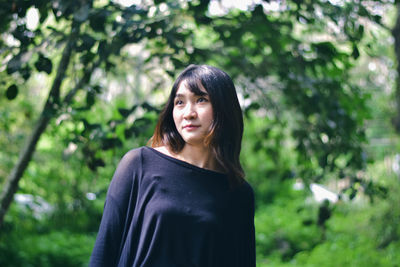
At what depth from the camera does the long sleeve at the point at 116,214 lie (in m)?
1.54

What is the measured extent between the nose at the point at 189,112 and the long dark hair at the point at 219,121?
0.06 meters

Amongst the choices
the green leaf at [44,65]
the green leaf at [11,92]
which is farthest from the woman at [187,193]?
the green leaf at [11,92]

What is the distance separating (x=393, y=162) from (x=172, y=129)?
5669 millimetres

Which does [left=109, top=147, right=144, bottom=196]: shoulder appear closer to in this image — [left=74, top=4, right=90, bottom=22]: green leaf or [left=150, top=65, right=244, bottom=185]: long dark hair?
[left=150, top=65, right=244, bottom=185]: long dark hair

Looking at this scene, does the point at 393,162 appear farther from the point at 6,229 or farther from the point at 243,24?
the point at 6,229

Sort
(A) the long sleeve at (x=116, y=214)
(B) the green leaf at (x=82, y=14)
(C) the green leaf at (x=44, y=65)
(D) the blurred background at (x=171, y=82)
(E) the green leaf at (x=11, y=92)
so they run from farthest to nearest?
1. (D) the blurred background at (x=171, y=82)
2. (E) the green leaf at (x=11, y=92)
3. (C) the green leaf at (x=44, y=65)
4. (B) the green leaf at (x=82, y=14)
5. (A) the long sleeve at (x=116, y=214)

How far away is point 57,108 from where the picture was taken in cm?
258

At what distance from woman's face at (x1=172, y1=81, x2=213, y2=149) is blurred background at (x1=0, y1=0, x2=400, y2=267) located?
86 cm

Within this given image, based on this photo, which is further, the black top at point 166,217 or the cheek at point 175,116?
the cheek at point 175,116

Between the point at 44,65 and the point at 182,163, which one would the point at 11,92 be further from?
the point at 182,163

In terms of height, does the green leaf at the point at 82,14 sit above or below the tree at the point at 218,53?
above

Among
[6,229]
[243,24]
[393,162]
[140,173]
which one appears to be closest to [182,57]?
[243,24]

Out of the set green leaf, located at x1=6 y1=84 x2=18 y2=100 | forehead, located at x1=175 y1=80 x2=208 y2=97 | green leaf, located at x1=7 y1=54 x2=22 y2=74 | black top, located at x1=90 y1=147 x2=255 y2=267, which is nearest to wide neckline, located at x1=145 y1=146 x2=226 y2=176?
black top, located at x1=90 y1=147 x2=255 y2=267

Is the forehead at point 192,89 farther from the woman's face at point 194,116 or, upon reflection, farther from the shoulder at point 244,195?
the shoulder at point 244,195
